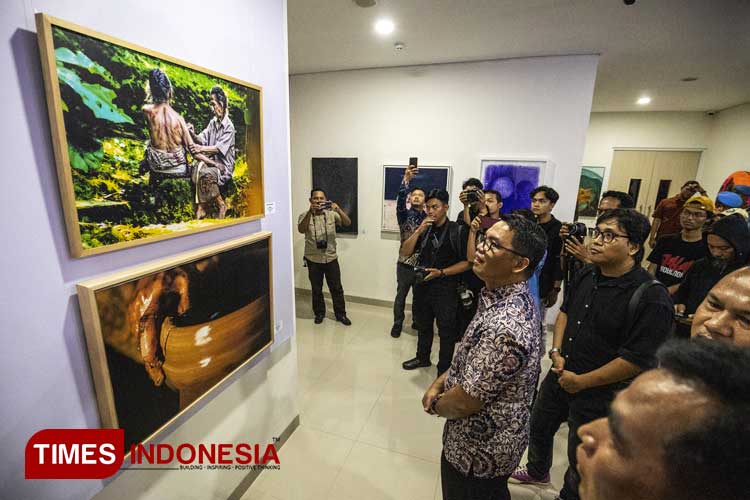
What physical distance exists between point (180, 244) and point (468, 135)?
11.3ft

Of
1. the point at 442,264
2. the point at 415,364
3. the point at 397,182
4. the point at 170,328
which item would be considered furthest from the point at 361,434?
the point at 397,182

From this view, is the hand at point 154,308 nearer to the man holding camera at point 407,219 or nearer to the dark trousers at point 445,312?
the dark trousers at point 445,312

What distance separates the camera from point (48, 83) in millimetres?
820

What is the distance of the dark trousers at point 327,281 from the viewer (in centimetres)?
393

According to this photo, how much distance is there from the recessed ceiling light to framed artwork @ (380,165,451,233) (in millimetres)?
1537

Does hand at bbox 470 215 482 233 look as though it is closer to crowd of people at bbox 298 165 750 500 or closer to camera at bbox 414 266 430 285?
crowd of people at bbox 298 165 750 500

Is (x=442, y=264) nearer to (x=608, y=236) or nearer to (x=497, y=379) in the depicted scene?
(x=608, y=236)

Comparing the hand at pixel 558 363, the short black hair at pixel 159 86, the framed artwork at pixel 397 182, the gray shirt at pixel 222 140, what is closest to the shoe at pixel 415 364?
the hand at pixel 558 363

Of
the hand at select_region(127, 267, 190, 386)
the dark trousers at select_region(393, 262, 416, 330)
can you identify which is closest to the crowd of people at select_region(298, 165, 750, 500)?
the dark trousers at select_region(393, 262, 416, 330)

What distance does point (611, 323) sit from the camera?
4.85 feet

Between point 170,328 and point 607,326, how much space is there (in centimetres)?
189

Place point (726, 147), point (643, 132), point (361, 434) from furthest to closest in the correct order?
point (643, 132), point (726, 147), point (361, 434)

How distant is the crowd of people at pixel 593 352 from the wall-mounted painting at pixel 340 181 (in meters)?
1.21

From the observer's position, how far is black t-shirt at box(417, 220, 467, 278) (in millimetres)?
2680
